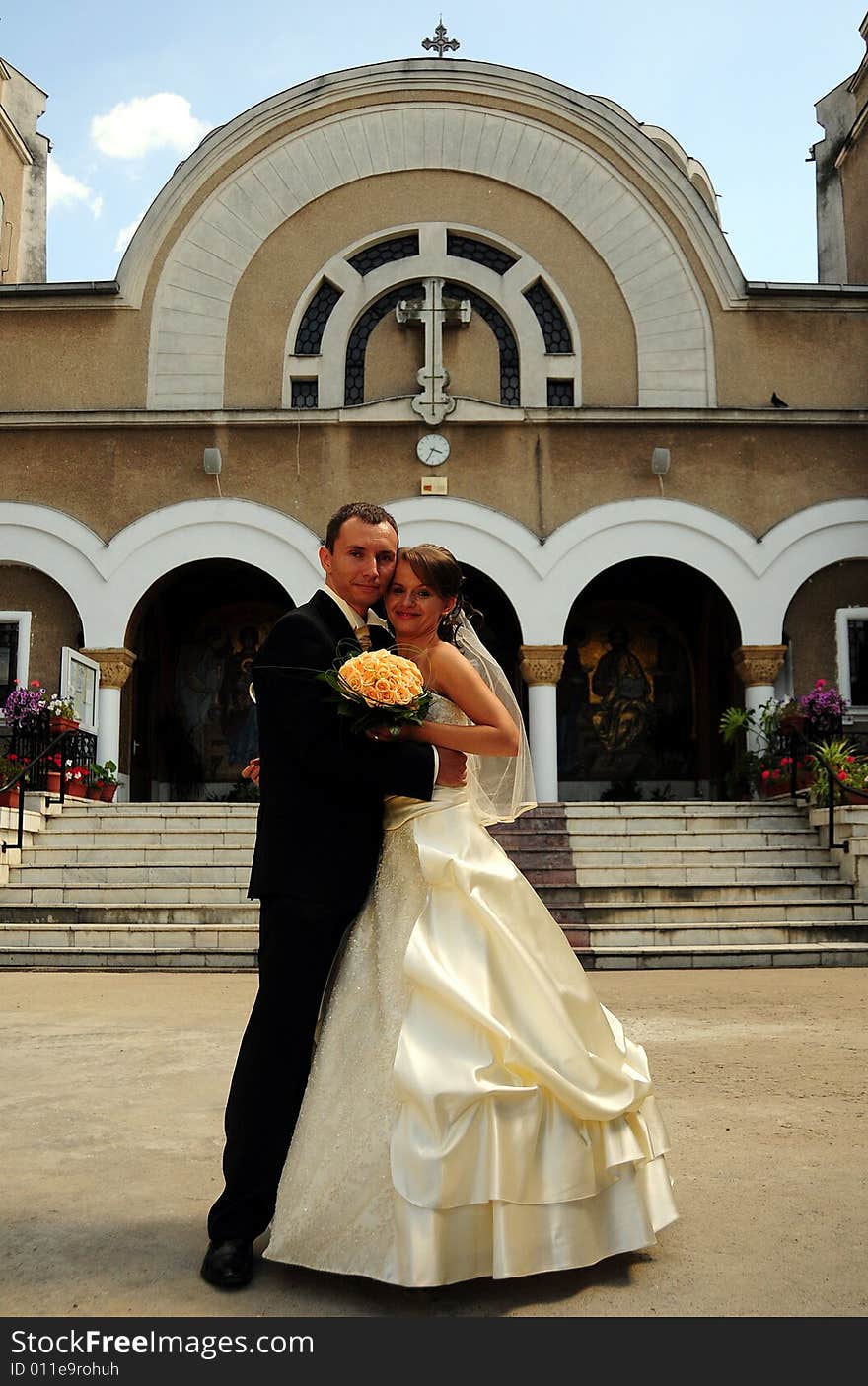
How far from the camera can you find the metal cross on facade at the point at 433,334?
17984 mm

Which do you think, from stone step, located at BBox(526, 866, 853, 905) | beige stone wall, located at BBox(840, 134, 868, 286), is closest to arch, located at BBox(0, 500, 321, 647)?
stone step, located at BBox(526, 866, 853, 905)

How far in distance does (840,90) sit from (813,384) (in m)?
6.26

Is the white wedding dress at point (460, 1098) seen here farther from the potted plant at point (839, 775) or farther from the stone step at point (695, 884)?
the potted plant at point (839, 775)

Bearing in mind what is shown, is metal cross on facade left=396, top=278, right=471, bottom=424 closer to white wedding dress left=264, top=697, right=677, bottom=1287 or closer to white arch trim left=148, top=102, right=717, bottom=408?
white arch trim left=148, top=102, right=717, bottom=408

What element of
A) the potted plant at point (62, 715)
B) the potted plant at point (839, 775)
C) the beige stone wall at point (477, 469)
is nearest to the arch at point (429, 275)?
the beige stone wall at point (477, 469)

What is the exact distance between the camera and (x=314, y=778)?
11.3 feet

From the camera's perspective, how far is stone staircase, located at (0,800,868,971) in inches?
424

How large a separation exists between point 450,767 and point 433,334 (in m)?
15.6

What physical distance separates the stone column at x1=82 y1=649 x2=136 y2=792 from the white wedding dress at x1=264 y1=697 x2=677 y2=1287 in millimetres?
14313

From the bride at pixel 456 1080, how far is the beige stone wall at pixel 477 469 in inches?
578

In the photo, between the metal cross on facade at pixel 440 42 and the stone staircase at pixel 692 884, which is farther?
the metal cross on facade at pixel 440 42
